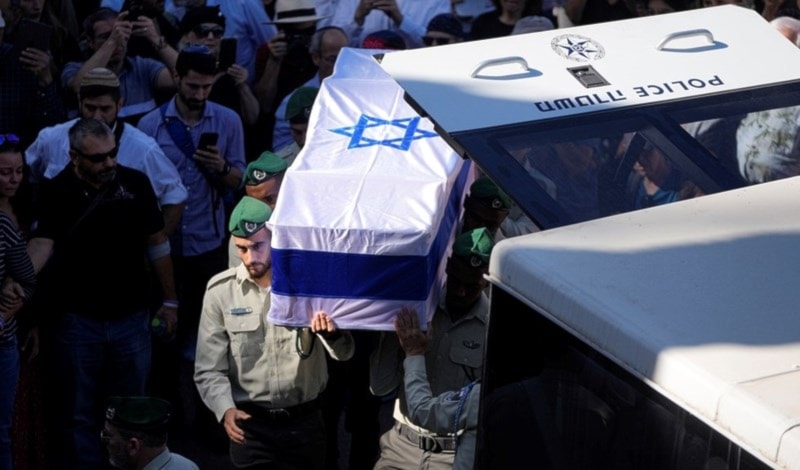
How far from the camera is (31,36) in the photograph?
8344 millimetres

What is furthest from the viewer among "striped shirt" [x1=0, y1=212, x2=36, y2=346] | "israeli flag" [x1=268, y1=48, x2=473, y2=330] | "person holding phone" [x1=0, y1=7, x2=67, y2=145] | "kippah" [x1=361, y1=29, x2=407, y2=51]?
"kippah" [x1=361, y1=29, x2=407, y2=51]

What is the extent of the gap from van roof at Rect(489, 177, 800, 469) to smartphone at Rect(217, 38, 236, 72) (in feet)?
18.9

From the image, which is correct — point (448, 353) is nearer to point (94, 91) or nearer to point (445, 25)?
point (94, 91)

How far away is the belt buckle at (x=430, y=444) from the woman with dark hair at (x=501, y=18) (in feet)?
16.1

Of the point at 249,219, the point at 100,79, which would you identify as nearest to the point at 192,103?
the point at 100,79

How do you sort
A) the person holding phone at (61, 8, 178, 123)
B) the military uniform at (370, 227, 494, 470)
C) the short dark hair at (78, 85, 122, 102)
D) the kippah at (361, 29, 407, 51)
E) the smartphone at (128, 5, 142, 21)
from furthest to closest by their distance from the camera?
the smartphone at (128, 5, 142, 21) → the person holding phone at (61, 8, 178, 123) → the kippah at (361, 29, 407, 51) → the short dark hair at (78, 85, 122, 102) → the military uniform at (370, 227, 494, 470)

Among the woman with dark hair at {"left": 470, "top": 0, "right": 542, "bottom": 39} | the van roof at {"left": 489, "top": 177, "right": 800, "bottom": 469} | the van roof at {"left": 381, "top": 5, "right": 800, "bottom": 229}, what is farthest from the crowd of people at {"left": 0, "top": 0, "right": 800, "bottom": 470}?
the van roof at {"left": 489, "top": 177, "right": 800, "bottom": 469}

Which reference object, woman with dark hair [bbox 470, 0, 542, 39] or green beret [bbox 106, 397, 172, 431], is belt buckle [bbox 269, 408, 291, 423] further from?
woman with dark hair [bbox 470, 0, 542, 39]

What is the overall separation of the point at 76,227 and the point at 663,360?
4.65 metres

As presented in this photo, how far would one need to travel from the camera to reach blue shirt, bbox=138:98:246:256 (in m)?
8.02

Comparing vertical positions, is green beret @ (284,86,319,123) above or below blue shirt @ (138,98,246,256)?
above

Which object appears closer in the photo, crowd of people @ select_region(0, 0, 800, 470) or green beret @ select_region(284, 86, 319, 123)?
crowd of people @ select_region(0, 0, 800, 470)

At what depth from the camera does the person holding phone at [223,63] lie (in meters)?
8.86

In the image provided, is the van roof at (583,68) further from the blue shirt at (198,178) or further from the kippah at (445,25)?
the kippah at (445,25)
